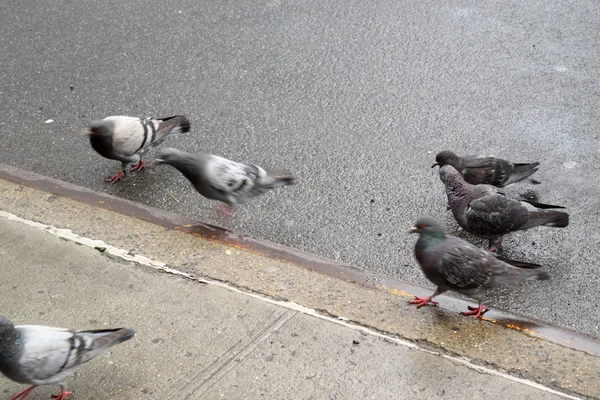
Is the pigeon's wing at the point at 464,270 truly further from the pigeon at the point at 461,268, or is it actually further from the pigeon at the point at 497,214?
the pigeon at the point at 497,214

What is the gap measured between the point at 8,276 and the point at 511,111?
161 inches

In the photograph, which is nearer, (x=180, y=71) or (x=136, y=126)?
(x=136, y=126)

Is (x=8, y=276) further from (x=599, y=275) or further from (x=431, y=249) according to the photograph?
(x=599, y=275)

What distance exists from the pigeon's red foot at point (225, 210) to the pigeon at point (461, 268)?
5.00 feet

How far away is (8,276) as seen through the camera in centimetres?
379

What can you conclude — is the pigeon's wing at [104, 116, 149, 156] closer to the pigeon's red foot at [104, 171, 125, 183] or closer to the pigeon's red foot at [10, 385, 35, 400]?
the pigeon's red foot at [104, 171, 125, 183]

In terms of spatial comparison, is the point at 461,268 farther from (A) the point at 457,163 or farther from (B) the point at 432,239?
(A) the point at 457,163

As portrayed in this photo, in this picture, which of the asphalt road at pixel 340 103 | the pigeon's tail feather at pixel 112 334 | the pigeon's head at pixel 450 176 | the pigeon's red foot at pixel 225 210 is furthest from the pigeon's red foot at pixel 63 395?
the pigeon's head at pixel 450 176

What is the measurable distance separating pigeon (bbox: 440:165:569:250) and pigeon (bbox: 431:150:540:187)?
267 millimetres

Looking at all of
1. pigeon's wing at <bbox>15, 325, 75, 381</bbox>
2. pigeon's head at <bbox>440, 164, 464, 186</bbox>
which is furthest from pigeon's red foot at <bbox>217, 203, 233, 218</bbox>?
pigeon's wing at <bbox>15, 325, 75, 381</bbox>

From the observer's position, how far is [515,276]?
3695 millimetres

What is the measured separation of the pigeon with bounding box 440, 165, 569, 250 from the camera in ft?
13.7

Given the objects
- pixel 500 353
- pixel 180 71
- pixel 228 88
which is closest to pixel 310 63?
pixel 228 88

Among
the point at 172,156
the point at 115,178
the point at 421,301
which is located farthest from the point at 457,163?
the point at 115,178
